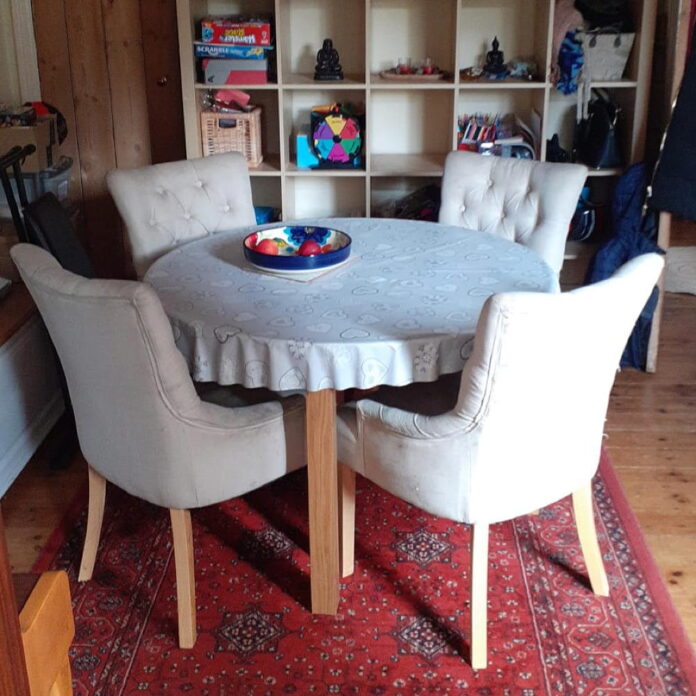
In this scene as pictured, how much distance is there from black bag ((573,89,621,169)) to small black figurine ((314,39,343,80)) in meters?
0.97

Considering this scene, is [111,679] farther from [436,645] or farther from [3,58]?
[3,58]

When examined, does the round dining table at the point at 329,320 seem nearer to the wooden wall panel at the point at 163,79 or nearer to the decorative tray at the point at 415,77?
the decorative tray at the point at 415,77

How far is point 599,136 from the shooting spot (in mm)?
3375

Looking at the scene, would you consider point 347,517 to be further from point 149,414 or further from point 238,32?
point 238,32


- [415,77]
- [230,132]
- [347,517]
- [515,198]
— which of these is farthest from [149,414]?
[415,77]

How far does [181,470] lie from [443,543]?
2.76ft

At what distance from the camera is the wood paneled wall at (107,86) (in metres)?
3.49

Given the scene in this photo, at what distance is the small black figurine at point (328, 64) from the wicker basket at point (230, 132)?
0.99 ft

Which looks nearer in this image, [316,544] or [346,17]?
[316,544]

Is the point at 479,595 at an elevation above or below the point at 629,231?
below

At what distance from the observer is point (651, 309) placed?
335 centimetres

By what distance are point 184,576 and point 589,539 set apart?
97 centimetres

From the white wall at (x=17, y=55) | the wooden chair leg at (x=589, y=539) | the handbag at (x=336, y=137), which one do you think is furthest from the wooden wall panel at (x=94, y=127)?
the wooden chair leg at (x=589, y=539)

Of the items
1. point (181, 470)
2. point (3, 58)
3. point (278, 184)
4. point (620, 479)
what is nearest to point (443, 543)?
point (620, 479)
